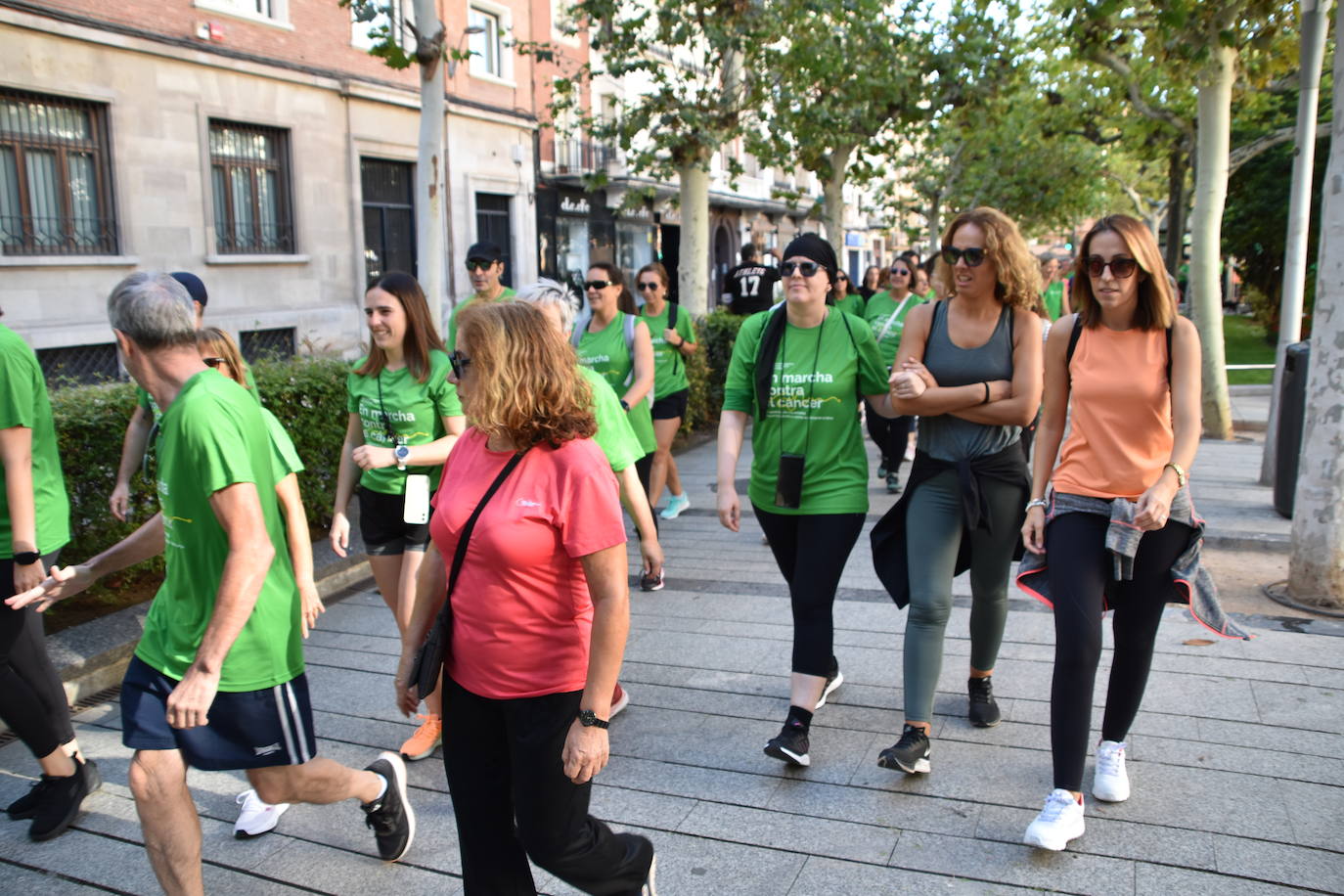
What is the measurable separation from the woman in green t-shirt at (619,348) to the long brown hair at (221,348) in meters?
Result: 2.49

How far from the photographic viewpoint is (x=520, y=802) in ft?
7.98

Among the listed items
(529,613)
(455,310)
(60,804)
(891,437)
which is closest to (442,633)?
(529,613)

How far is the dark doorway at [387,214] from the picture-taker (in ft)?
67.2

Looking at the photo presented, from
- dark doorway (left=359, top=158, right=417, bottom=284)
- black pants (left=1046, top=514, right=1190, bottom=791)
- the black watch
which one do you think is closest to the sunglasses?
black pants (left=1046, top=514, right=1190, bottom=791)

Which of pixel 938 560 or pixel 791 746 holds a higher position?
pixel 938 560

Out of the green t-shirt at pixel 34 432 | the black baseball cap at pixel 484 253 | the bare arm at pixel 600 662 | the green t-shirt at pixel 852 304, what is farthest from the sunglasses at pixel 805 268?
the green t-shirt at pixel 852 304

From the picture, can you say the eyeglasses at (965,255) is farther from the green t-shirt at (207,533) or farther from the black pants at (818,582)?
the green t-shirt at (207,533)

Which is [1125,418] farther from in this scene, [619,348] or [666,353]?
[666,353]

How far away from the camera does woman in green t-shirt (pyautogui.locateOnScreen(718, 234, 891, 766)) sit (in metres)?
3.81

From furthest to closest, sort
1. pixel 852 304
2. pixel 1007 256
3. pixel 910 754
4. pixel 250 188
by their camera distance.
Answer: pixel 250 188
pixel 852 304
pixel 1007 256
pixel 910 754

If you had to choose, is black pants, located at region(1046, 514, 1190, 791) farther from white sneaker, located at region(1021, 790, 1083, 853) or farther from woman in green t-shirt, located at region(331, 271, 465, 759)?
woman in green t-shirt, located at region(331, 271, 465, 759)

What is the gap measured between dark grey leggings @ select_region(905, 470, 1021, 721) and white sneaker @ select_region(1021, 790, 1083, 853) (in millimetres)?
580

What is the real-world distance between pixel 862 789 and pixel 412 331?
2327mm

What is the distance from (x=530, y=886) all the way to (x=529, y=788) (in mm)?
319
